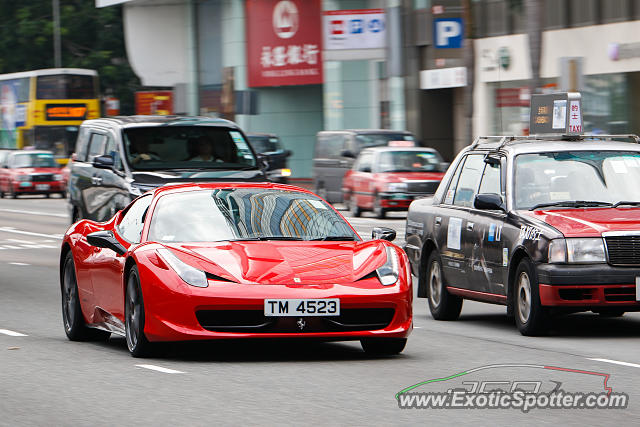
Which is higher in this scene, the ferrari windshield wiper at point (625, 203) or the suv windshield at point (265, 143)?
the ferrari windshield wiper at point (625, 203)

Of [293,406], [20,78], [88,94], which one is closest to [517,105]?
[88,94]

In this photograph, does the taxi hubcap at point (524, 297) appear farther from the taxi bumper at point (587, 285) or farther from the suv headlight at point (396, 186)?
the suv headlight at point (396, 186)

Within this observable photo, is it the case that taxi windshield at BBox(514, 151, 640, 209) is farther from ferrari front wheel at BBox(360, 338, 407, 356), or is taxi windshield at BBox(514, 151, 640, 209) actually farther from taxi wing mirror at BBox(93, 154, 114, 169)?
taxi wing mirror at BBox(93, 154, 114, 169)

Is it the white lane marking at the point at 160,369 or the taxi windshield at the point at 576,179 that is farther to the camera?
Answer: the taxi windshield at the point at 576,179

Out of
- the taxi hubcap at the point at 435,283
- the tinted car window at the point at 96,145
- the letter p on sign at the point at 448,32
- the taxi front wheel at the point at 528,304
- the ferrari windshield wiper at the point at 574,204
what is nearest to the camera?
the taxi front wheel at the point at 528,304

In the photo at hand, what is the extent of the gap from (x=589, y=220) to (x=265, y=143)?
35.4 m

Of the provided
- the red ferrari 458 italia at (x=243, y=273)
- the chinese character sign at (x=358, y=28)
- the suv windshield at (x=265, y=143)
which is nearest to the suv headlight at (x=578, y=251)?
the red ferrari 458 italia at (x=243, y=273)

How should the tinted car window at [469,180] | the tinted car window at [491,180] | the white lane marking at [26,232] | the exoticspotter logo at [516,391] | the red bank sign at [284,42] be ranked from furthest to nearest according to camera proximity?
1. the red bank sign at [284,42]
2. the white lane marking at [26,232]
3. the tinted car window at [469,180]
4. the tinted car window at [491,180]
5. the exoticspotter logo at [516,391]

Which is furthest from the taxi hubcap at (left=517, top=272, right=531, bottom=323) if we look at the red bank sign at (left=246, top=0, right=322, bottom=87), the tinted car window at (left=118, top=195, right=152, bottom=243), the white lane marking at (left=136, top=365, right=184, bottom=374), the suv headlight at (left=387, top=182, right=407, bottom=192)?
the red bank sign at (left=246, top=0, right=322, bottom=87)

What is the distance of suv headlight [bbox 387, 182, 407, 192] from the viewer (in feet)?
108

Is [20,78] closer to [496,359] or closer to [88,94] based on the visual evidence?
[88,94]

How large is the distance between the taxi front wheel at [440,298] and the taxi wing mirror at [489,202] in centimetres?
131

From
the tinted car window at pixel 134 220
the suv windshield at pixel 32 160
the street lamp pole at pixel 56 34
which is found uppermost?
the street lamp pole at pixel 56 34

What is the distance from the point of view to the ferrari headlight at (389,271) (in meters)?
9.67
